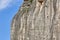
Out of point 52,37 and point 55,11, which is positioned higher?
point 55,11

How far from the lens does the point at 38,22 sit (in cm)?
2425

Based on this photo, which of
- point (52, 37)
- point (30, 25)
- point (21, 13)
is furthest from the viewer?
point (21, 13)

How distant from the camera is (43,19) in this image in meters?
23.2

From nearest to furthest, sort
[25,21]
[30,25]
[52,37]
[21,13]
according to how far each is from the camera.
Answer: [52,37], [30,25], [25,21], [21,13]

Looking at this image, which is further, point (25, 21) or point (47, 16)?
point (25, 21)

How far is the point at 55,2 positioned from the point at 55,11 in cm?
67

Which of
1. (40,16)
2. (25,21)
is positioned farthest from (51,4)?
(25,21)

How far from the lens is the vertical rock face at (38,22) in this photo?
21.0 meters

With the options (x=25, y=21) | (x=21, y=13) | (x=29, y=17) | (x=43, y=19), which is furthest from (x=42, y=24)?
(x=21, y=13)

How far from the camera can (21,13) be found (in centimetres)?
3102

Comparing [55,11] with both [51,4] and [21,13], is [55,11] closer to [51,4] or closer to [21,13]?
[51,4]

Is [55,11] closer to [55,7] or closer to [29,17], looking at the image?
[55,7]

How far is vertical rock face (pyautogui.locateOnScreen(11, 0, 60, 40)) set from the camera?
21.0 metres

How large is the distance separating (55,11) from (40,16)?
A: 2.94 metres
